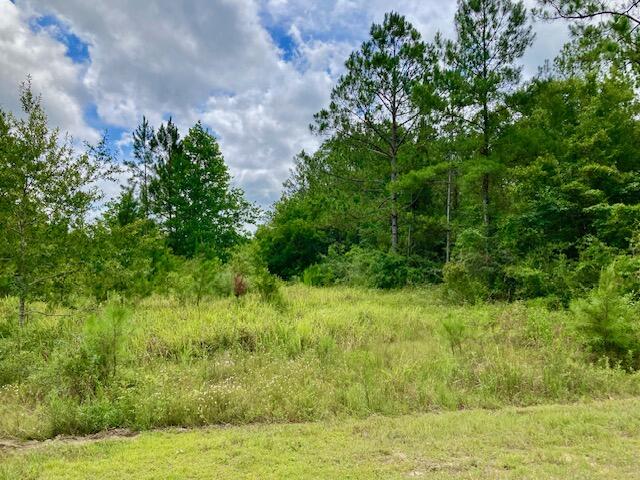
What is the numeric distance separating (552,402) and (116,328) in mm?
5414

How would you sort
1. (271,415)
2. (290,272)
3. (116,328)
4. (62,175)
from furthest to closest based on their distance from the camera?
(290,272) → (62,175) → (116,328) → (271,415)

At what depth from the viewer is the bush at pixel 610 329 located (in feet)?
19.9

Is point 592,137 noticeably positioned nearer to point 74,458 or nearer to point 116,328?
point 116,328

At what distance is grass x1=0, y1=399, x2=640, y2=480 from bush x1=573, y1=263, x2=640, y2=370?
73.2 inches

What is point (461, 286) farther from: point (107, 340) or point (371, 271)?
point (107, 340)

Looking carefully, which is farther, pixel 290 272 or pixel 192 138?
pixel 192 138

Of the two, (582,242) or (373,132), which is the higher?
(373,132)

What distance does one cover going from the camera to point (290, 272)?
71.4ft

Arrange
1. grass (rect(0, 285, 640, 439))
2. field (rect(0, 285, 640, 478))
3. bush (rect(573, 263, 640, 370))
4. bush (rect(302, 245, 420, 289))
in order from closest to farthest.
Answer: field (rect(0, 285, 640, 478))
grass (rect(0, 285, 640, 439))
bush (rect(573, 263, 640, 370))
bush (rect(302, 245, 420, 289))

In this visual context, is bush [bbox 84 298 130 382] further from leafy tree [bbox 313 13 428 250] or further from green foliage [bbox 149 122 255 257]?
green foliage [bbox 149 122 255 257]

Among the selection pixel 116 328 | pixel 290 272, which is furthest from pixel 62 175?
pixel 290 272

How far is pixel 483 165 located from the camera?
13.5m

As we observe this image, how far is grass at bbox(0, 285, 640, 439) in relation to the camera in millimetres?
4586

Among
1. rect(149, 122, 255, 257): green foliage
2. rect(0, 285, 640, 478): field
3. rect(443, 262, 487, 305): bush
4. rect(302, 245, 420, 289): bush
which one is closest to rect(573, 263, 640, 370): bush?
rect(0, 285, 640, 478): field
